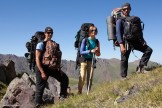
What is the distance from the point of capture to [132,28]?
44.1 ft

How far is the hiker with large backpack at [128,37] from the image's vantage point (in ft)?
44.2

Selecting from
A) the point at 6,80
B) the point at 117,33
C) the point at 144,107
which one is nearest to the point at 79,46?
the point at 117,33

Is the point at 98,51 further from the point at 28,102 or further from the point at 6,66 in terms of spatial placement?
the point at 6,66

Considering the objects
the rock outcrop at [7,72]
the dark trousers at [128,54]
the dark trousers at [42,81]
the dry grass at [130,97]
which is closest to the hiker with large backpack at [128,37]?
the dark trousers at [128,54]

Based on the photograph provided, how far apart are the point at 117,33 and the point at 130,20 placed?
831 mm

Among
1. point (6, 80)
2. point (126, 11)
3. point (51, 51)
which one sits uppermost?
point (126, 11)

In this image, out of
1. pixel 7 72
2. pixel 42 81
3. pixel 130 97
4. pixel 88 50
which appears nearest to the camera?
pixel 130 97

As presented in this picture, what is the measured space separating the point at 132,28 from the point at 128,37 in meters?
0.44

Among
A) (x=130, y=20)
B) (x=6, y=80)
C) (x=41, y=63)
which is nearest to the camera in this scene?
(x=41, y=63)

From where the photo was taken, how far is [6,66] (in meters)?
39.3

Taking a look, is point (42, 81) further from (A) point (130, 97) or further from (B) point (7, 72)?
(B) point (7, 72)

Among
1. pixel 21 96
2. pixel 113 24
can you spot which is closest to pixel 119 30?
pixel 113 24

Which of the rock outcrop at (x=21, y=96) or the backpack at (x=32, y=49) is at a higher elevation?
the backpack at (x=32, y=49)

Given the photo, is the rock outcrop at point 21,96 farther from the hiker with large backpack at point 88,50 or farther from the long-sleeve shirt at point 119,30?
the long-sleeve shirt at point 119,30
